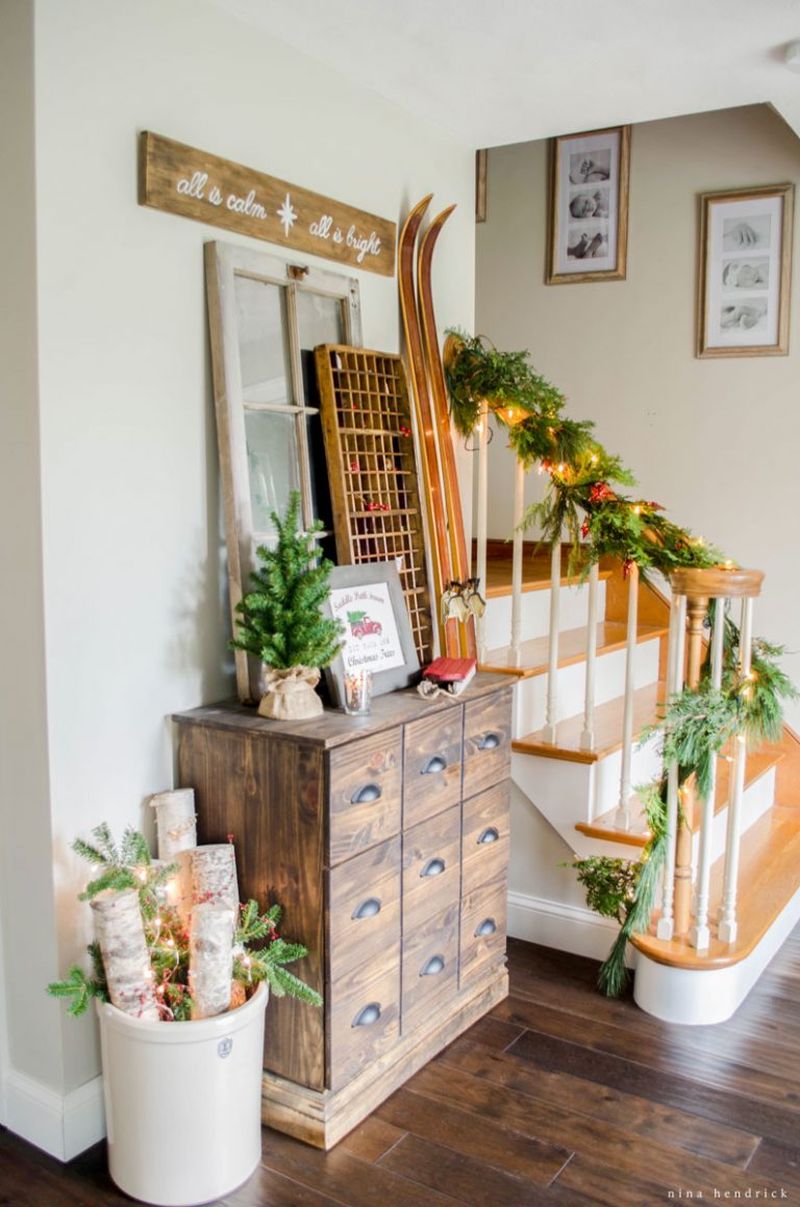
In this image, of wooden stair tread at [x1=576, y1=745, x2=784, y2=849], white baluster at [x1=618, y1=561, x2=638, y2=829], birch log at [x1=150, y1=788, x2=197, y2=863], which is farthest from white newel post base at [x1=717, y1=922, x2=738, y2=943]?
birch log at [x1=150, y1=788, x2=197, y2=863]

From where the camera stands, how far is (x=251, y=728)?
2.15m

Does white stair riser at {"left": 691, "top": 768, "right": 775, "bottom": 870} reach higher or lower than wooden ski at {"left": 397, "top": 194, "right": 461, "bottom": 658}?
lower

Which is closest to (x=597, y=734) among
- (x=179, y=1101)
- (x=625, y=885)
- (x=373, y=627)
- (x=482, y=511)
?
(x=625, y=885)

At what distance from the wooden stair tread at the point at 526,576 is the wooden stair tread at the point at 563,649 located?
191mm

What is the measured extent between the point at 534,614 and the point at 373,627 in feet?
4.14

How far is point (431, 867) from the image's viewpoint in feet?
8.13

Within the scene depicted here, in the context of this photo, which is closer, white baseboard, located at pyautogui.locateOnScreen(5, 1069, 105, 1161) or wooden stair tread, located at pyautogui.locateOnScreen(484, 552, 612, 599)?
white baseboard, located at pyautogui.locateOnScreen(5, 1069, 105, 1161)

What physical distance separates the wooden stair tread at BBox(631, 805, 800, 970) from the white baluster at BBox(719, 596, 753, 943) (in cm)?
5

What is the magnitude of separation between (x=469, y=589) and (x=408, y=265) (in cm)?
94

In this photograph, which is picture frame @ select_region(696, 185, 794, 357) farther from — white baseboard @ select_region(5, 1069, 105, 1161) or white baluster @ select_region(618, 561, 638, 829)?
white baseboard @ select_region(5, 1069, 105, 1161)

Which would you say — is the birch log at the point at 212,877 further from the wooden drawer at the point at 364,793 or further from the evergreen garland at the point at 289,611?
the evergreen garland at the point at 289,611

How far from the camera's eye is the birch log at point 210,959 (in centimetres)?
195

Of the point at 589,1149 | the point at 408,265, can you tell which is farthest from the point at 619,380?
the point at 589,1149

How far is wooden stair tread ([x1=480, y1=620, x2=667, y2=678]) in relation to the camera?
3.19 m
